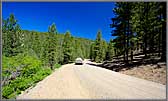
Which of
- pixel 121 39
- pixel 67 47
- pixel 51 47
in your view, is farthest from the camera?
pixel 67 47

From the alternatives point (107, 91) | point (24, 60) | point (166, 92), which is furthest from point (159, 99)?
point (24, 60)

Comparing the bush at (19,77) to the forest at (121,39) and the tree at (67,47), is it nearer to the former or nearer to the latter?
the forest at (121,39)

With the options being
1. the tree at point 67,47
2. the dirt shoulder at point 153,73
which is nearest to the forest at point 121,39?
the dirt shoulder at point 153,73

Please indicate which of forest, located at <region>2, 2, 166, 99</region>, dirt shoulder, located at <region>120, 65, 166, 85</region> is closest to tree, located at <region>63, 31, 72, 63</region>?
forest, located at <region>2, 2, 166, 99</region>

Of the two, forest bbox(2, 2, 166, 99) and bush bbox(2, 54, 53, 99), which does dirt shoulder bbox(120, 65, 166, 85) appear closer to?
forest bbox(2, 2, 166, 99)

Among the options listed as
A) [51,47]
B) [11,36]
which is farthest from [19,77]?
[51,47]

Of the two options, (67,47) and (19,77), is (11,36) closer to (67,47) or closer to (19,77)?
(19,77)

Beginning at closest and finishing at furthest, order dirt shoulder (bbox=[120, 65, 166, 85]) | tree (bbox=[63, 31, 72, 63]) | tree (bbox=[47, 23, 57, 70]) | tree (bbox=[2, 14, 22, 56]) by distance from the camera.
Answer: dirt shoulder (bbox=[120, 65, 166, 85]) < tree (bbox=[2, 14, 22, 56]) < tree (bbox=[47, 23, 57, 70]) < tree (bbox=[63, 31, 72, 63])

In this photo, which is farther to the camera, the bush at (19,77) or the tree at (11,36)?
the tree at (11,36)

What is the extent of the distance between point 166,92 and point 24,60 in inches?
401

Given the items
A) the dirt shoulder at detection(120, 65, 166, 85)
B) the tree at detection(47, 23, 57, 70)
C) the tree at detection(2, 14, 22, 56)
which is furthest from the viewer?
the tree at detection(47, 23, 57, 70)

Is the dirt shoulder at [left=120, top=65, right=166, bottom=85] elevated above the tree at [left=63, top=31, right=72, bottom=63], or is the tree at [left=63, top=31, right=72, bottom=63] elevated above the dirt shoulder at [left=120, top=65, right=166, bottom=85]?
the tree at [left=63, top=31, right=72, bottom=63]

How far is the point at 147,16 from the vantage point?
79.6 feet

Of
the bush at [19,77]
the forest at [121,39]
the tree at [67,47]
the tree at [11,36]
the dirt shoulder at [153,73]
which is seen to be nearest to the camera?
the bush at [19,77]
